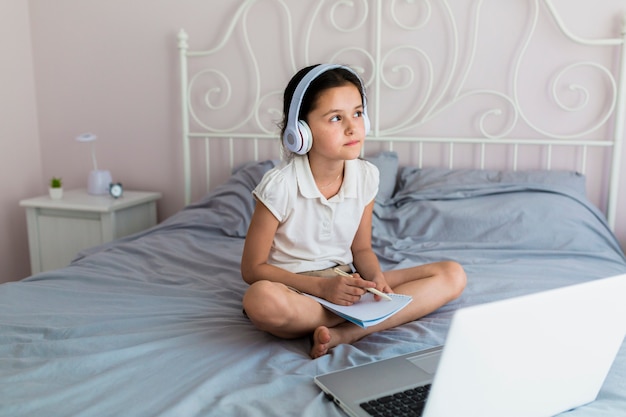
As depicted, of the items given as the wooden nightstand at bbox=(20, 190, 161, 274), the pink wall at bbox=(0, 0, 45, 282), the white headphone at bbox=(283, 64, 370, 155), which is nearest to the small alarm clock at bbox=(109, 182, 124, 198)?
the wooden nightstand at bbox=(20, 190, 161, 274)

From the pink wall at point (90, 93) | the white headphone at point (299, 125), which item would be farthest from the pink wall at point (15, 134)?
the white headphone at point (299, 125)

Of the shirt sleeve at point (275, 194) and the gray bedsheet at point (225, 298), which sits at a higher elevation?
the shirt sleeve at point (275, 194)

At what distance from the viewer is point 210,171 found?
2.76 metres

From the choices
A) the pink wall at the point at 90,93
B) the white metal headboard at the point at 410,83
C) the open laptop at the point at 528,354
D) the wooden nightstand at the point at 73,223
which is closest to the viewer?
the open laptop at the point at 528,354

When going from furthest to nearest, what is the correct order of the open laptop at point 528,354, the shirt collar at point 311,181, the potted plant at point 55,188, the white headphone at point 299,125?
the potted plant at point 55,188 → the shirt collar at point 311,181 → the white headphone at point 299,125 → the open laptop at point 528,354

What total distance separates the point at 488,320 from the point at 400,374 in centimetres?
35

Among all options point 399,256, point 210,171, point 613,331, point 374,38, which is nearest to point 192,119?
point 210,171

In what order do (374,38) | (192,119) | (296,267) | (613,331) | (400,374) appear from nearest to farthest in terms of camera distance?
(613,331) → (400,374) → (296,267) → (374,38) → (192,119)

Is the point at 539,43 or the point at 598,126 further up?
the point at 539,43

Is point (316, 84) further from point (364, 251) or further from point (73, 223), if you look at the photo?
point (73, 223)

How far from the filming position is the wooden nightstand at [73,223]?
2490 millimetres

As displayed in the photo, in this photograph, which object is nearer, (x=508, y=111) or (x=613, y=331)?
(x=613, y=331)

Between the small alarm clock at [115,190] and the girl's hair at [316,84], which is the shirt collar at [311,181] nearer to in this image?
the girl's hair at [316,84]

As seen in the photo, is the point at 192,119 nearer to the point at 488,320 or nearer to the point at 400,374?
the point at 400,374
